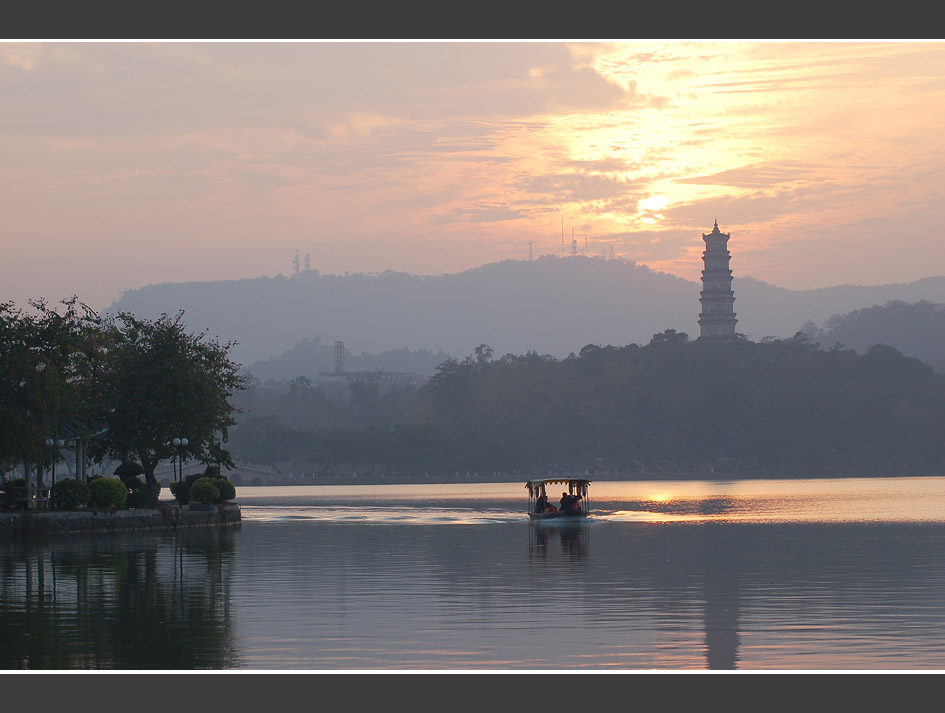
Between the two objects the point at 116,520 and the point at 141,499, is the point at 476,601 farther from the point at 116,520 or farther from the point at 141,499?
the point at 141,499

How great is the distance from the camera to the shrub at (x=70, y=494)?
59.8 metres

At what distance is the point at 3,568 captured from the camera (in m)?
40.4

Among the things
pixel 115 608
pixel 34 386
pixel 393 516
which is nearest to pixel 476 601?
pixel 115 608

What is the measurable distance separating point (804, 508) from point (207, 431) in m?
42.1

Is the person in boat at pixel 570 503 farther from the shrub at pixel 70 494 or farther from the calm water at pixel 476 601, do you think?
the shrub at pixel 70 494

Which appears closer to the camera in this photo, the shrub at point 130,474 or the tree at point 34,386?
the tree at point 34,386

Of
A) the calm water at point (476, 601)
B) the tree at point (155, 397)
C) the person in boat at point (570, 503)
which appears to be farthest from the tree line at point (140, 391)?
the person in boat at point (570, 503)

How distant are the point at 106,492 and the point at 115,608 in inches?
1255

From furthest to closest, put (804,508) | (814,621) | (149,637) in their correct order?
(804,508) < (814,621) < (149,637)

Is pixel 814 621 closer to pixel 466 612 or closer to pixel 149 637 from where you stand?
pixel 466 612

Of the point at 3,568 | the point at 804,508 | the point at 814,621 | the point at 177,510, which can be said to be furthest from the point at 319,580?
the point at 804,508

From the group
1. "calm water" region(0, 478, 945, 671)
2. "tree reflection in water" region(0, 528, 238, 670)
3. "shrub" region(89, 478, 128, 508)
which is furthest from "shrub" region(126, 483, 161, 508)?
"tree reflection in water" region(0, 528, 238, 670)

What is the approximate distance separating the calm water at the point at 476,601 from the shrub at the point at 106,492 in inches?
156

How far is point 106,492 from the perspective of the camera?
60.8 metres
